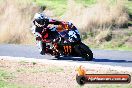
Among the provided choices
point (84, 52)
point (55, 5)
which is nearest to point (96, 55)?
point (84, 52)

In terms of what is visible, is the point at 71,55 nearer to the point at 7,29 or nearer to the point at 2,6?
the point at 7,29

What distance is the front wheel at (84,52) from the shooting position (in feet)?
64.1

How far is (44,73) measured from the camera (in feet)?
54.6

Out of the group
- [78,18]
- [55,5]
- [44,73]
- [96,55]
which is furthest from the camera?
[55,5]

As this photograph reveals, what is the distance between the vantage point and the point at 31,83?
15.0 meters

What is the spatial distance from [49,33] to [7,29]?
8.12m

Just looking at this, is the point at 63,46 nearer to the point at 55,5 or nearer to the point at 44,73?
the point at 44,73

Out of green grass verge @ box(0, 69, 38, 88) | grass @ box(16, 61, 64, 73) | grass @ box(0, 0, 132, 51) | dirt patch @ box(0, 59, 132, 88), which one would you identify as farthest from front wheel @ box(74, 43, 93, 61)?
grass @ box(0, 0, 132, 51)

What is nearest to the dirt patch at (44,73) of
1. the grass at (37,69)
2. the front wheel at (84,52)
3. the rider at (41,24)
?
Result: the grass at (37,69)

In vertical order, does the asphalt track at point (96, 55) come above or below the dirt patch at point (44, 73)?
below

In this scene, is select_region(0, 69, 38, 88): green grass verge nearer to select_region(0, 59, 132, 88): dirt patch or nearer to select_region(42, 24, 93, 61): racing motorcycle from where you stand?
select_region(0, 59, 132, 88): dirt patch

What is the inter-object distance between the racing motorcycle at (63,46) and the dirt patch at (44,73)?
125 centimetres

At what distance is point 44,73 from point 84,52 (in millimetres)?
3316

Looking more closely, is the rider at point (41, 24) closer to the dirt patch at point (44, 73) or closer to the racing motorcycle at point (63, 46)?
the racing motorcycle at point (63, 46)
